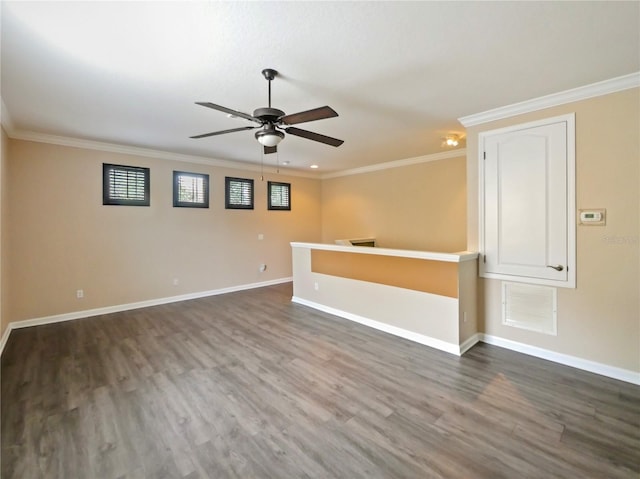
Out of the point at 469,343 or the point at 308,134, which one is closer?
the point at 308,134

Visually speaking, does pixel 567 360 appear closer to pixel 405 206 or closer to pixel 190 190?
pixel 405 206

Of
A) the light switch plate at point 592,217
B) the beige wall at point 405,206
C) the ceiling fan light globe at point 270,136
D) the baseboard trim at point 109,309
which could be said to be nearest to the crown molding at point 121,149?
the beige wall at point 405,206

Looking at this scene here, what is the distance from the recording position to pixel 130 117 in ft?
11.5

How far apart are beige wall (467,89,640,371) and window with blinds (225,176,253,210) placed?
527 centimetres

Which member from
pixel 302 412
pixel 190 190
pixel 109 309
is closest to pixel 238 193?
pixel 190 190

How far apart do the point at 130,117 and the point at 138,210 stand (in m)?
1.99

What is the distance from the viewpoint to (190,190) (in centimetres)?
562

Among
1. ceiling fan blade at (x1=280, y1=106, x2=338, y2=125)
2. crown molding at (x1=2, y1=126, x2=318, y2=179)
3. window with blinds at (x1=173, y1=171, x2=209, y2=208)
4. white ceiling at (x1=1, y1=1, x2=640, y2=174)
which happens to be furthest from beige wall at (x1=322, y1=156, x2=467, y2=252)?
ceiling fan blade at (x1=280, y1=106, x2=338, y2=125)

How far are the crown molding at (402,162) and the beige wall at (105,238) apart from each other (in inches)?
83.1

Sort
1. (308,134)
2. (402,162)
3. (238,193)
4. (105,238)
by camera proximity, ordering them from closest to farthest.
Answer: (308,134) < (105,238) < (402,162) < (238,193)

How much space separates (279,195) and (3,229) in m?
4.64

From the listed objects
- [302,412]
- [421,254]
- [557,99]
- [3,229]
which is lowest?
[302,412]

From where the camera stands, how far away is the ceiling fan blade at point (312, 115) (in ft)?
7.15

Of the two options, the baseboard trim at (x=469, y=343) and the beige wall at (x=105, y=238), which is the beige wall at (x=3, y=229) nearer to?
the beige wall at (x=105, y=238)
